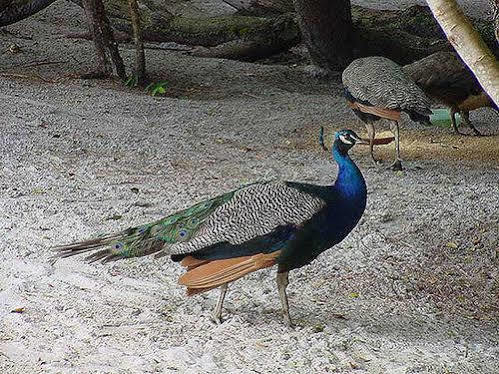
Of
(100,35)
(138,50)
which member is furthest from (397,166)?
(100,35)

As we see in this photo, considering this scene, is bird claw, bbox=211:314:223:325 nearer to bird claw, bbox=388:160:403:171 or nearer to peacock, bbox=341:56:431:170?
peacock, bbox=341:56:431:170

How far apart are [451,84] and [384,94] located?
4.35 feet

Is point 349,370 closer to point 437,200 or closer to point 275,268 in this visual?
point 275,268

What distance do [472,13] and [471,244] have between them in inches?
358

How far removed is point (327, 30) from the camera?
973cm

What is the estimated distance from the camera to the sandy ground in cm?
385

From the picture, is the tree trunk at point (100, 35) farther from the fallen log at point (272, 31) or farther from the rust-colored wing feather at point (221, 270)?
the rust-colored wing feather at point (221, 270)

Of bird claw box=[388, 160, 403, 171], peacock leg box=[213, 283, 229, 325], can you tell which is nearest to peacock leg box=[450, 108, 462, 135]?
bird claw box=[388, 160, 403, 171]

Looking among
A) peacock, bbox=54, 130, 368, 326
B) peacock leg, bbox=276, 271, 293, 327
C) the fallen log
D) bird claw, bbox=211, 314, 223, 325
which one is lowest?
the fallen log

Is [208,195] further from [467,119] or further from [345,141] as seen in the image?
[467,119]

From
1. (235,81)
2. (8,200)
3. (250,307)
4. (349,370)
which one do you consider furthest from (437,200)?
(235,81)

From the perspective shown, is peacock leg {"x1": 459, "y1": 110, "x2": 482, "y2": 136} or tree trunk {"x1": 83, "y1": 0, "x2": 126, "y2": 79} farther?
tree trunk {"x1": 83, "y1": 0, "x2": 126, "y2": 79}

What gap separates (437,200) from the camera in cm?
578

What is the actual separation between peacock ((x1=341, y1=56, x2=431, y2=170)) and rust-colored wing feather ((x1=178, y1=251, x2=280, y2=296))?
2358mm
